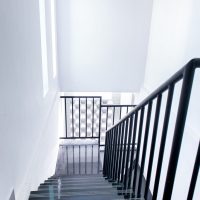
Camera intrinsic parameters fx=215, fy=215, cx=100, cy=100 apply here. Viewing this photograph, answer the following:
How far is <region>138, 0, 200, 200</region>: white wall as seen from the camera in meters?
2.22

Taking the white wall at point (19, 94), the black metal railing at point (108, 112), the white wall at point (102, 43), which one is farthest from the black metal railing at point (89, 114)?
the white wall at point (19, 94)

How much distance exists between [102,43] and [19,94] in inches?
106

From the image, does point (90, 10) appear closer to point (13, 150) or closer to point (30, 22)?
point (30, 22)

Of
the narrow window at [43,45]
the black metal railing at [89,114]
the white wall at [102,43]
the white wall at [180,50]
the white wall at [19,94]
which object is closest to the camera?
the white wall at [19,94]

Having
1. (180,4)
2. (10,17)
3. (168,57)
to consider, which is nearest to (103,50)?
(168,57)

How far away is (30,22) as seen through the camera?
1943 millimetres

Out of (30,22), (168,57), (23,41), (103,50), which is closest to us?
(23,41)

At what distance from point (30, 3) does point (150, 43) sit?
2.50 m

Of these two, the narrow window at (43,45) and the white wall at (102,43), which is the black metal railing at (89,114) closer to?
the white wall at (102,43)

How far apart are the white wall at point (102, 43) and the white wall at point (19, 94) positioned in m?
1.72

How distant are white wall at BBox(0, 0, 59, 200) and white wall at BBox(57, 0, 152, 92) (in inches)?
67.7

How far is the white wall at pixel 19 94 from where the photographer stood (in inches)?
50.9

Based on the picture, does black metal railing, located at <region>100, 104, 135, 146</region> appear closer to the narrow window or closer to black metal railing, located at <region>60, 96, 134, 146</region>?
black metal railing, located at <region>60, 96, 134, 146</region>

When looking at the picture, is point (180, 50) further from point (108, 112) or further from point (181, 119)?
point (108, 112)
